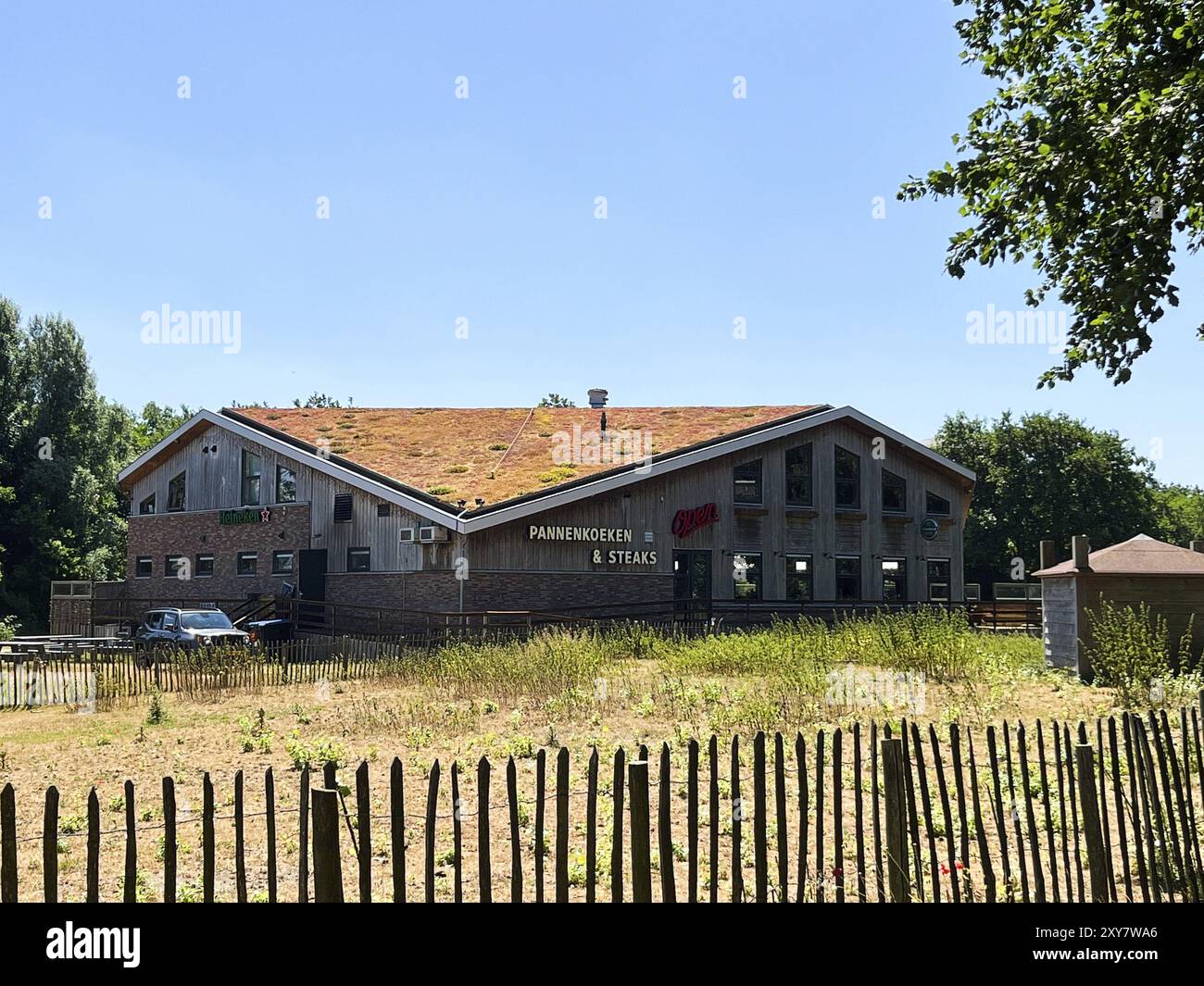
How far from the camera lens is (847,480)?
123 feet

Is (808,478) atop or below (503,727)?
atop

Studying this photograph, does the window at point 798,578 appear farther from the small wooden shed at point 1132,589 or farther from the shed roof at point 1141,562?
the small wooden shed at point 1132,589

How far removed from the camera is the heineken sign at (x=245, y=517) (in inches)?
1431

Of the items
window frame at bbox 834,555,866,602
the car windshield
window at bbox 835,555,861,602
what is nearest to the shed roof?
window frame at bbox 834,555,866,602

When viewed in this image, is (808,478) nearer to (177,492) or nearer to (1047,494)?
(177,492)

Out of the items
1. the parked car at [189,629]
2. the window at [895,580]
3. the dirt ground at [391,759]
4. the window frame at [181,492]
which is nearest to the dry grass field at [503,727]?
the dirt ground at [391,759]

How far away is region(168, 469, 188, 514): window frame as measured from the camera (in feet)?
132

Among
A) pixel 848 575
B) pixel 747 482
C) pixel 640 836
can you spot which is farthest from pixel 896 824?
pixel 848 575

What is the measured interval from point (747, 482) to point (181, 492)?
68.8 feet

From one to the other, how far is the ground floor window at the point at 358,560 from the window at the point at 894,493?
1775cm

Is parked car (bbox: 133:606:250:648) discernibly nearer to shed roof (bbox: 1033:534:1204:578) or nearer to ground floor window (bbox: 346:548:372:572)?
ground floor window (bbox: 346:548:372:572)
